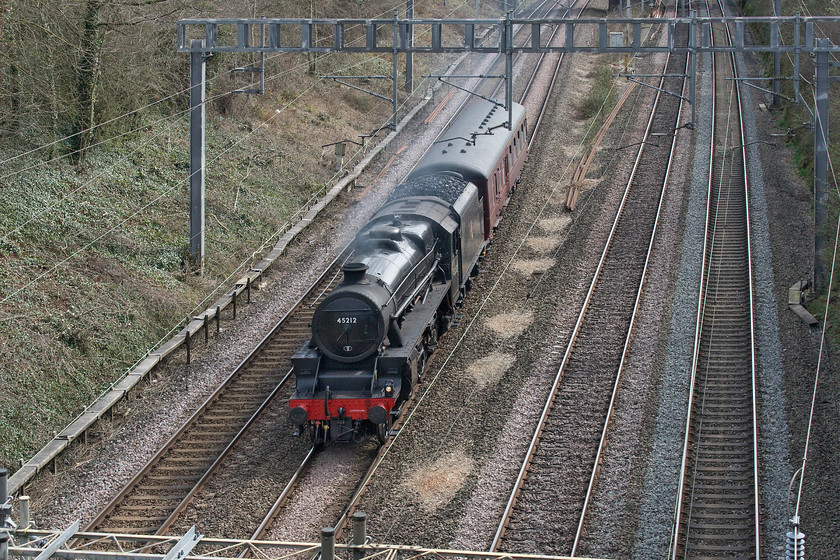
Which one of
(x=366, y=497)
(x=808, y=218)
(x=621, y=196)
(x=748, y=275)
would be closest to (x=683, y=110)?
(x=621, y=196)

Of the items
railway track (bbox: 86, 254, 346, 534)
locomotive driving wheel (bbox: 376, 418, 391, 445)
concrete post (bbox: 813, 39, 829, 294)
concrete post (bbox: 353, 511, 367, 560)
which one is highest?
concrete post (bbox: 813, 39, 829, 294)

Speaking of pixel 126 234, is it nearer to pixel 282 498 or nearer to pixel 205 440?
pixel 205 440

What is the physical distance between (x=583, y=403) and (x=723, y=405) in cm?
257

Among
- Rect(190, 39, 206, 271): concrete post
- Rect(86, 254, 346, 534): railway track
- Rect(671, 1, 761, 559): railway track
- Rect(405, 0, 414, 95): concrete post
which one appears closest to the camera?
Rect(671, 1, 761, 559): railway track

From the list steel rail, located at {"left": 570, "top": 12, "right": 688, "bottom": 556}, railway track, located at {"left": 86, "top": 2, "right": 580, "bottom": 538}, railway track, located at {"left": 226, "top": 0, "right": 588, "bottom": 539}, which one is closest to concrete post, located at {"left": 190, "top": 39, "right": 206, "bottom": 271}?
railway track, located at {"left": 86, "top": 2, "right": 580, "bottom": 538}

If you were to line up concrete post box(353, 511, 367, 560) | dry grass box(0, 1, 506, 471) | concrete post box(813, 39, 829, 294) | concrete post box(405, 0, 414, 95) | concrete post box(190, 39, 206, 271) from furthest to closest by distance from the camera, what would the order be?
concrete post box(190, 39, 206, 271)
concrete post box(813, 39, 829, 294)
concrete post box(405, 0, 414, 95)
dry grass box(0, 1, 506, 471)
concrete post box(353, 511, 367, 560)

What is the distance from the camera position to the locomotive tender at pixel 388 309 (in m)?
15.7

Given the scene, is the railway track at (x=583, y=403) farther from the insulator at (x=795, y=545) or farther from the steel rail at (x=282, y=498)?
the insulator at (x=795, y=545)

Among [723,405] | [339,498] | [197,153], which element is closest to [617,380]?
[723,405]

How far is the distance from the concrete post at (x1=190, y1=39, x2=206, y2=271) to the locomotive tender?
16.4 ft

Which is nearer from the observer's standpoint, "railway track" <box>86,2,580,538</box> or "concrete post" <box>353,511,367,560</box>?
"concrete post" <box>353,511,367,560</box>

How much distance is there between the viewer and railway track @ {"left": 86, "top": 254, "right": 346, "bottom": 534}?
14234mm

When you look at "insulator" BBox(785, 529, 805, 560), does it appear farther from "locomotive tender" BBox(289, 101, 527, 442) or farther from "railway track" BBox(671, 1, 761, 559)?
"locomotive tender" BBox(289, 101, 527, 442)

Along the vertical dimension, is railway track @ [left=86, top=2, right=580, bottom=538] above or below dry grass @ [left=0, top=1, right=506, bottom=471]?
below
